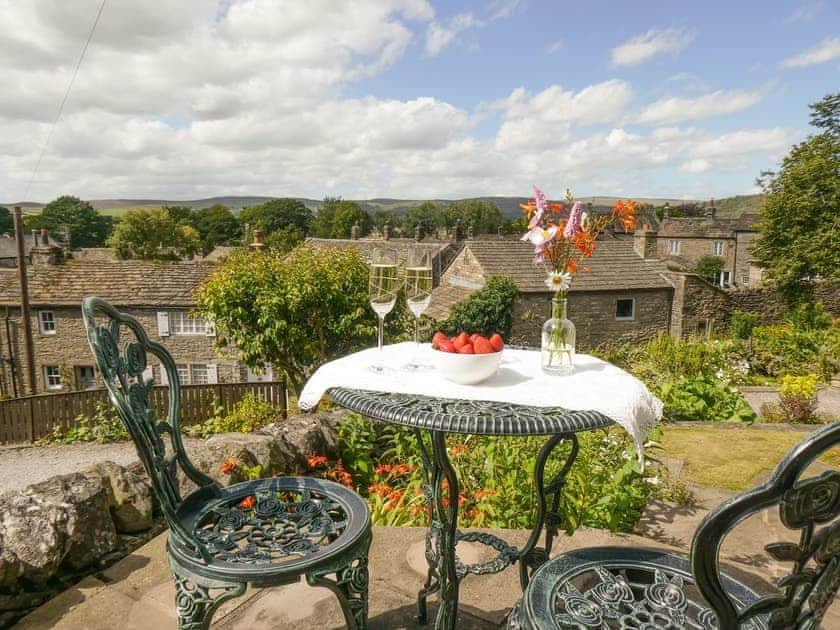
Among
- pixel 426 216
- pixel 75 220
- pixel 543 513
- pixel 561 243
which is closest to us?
pixel 561 243

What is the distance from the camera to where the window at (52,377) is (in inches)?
826

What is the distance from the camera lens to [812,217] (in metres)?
22.6

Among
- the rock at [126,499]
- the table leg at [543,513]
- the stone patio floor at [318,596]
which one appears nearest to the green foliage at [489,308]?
the rock at [126,499]

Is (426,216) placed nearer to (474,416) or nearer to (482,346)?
(482,346)

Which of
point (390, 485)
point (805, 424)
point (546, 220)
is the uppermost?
point (546, 220)

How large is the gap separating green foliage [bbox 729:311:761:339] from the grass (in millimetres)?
15352

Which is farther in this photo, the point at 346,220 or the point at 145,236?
the point at 346,220

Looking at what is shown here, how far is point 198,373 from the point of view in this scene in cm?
2070

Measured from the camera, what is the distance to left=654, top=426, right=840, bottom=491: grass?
520cm

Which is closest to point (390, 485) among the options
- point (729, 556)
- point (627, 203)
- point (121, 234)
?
point (729, 556)

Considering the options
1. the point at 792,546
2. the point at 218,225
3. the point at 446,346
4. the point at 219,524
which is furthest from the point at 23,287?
the point at 218,225

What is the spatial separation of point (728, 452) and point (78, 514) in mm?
6169

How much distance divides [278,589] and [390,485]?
6.24 feet

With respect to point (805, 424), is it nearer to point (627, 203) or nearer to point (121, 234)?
point (627, 203)
